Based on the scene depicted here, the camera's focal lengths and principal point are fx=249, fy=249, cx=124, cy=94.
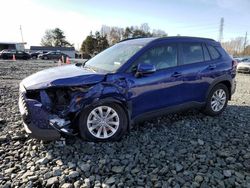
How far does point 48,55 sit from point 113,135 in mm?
37433

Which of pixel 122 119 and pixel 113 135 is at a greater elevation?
pixel 122 119

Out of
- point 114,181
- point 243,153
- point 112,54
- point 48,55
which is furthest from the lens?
point 48,55

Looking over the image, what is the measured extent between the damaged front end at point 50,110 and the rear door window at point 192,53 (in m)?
2.30

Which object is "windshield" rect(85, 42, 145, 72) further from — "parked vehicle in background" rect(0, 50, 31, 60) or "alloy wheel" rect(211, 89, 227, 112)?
"parked vehicle in background" rect(0, 50, 31, 60)

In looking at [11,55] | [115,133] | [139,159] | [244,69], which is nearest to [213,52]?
[115,133]

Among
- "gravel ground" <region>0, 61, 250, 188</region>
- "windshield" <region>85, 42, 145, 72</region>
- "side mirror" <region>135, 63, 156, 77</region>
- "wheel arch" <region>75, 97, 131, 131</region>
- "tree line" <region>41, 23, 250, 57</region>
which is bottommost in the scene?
"gravel ground" <region>0, 61, 250, 188</region>

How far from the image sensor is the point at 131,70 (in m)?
4.23

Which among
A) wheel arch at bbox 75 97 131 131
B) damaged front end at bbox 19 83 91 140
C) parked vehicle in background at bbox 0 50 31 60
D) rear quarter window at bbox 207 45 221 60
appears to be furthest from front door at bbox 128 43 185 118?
parked vehicle in background at bbox 0 50 31 60

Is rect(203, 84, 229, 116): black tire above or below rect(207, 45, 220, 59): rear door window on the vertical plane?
below

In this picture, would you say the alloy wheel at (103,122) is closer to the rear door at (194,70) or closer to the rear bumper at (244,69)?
the rear door at (194,70)

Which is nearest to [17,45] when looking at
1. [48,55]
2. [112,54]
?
[48,55]

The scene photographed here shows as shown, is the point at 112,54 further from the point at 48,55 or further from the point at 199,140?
the point at 48,55

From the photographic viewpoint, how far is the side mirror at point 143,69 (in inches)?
164

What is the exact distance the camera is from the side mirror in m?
4.17
